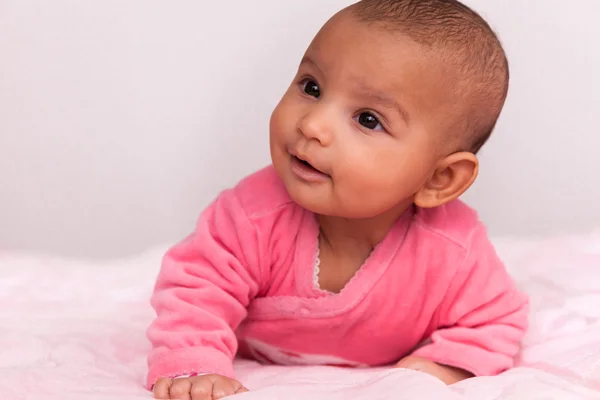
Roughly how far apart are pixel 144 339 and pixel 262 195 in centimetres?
31

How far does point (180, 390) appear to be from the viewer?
117cm

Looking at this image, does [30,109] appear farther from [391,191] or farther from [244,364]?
[391,191]

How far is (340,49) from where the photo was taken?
1.20 metres

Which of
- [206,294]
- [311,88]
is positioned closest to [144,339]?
[206,294]

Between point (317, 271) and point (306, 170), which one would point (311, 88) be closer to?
point (306, 170)

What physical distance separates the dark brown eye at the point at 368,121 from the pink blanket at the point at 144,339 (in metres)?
0.30

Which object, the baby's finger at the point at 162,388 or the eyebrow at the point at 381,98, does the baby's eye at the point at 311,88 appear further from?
the baby's finger at the point at 162,388

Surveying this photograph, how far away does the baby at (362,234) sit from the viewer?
1192 mm

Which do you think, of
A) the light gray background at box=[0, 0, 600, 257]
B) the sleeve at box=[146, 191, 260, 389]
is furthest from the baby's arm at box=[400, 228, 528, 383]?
the light gray background at box=[0, 0, 600, 257]

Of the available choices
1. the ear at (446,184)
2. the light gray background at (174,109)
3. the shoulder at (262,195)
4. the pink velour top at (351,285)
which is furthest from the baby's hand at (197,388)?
the light gray background at (174,109)

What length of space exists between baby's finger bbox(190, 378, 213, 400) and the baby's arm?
0.97 ft

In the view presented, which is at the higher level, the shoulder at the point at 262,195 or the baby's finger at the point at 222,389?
the shoulder at the point at 262,195

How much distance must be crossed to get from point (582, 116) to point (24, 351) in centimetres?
114

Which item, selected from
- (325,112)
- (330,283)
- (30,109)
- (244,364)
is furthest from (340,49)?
(30,109)
